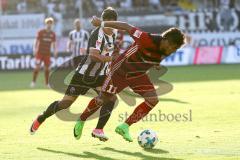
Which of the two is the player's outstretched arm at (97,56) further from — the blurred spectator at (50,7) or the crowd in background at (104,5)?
the blurred spectator at (50,7)

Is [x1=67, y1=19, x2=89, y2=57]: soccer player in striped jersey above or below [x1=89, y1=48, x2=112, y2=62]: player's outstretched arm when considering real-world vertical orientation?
below

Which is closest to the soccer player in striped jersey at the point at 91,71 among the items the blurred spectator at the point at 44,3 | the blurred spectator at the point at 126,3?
the blurred spectator at the point at 44,3

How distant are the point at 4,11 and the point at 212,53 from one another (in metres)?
11.1

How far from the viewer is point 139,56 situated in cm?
962

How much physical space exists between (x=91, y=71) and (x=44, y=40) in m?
11.3

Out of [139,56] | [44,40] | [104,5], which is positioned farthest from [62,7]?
[139,56]

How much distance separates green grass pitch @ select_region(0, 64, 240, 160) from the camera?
355 inches

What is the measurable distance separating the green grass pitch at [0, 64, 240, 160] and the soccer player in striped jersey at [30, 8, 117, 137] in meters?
0.55

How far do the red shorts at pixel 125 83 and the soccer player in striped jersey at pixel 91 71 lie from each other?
649 millimetres

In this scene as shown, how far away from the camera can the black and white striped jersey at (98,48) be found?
10.5 meters

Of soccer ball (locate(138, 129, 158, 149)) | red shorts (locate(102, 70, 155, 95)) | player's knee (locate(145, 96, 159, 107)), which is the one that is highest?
red shorts (locate(102, 70, 155, 95))

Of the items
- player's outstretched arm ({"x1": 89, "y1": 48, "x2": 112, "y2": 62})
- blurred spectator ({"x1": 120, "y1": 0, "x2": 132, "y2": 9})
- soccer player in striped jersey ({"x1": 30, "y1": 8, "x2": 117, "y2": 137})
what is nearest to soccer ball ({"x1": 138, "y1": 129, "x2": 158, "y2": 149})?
soccer player in striped jersey ({"x1": 30, "y1": 8, "x2": 117, "y2": 137})

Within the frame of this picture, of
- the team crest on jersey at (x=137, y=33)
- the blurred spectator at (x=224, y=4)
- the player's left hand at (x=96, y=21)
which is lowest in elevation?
the blurred spectator at (x=224, y=4)

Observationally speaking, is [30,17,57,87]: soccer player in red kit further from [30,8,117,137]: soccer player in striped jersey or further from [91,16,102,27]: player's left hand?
[91,16,102,27]: player's left hand
